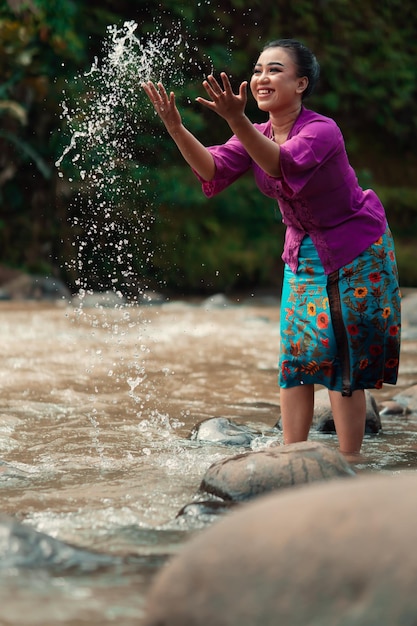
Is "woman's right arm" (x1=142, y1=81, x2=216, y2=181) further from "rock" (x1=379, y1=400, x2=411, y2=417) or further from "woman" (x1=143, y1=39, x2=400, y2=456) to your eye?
"rock" (x1=379, y1=400, x2=411, y2=417)

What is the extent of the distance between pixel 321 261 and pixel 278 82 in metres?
0.63

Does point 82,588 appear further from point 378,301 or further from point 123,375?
point 123,375

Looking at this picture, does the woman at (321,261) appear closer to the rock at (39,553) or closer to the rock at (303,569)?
the rock at (39,553)

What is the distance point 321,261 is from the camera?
3645 millimetres

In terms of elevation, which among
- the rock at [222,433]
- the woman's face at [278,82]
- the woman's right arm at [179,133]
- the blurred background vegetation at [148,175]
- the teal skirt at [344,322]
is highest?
the blurred background vegetation at [148,175]

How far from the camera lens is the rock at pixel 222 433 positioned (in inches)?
158

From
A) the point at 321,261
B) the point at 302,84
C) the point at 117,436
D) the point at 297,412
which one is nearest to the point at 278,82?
the point at 302,84

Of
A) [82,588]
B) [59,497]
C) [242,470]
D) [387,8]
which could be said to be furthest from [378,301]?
[387,8]

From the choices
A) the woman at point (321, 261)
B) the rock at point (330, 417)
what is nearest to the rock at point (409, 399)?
the rock at point (330, 417)

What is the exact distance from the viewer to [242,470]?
300cm

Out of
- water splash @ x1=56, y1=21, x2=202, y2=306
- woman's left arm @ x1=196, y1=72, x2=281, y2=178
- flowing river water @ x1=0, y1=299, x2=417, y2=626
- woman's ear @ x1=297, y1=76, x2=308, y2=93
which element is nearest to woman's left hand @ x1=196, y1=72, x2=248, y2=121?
woman's left arm @ x1=196, y1=72, x2=281, y2=178

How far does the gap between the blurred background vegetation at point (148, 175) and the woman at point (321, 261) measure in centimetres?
793

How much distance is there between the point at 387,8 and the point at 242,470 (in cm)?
1360

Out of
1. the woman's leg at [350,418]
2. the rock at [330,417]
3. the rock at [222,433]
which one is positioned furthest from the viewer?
the rock at [330,417]
